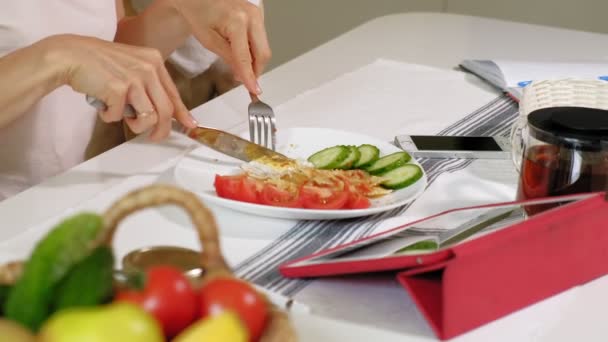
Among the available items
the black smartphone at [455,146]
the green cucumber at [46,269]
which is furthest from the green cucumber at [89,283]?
the black smartphone at [455,146]

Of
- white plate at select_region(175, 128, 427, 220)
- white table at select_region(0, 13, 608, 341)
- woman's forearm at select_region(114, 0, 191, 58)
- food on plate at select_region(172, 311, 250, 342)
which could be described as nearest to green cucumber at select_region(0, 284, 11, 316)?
food on plate at select_region(172, 311, 250, 342)

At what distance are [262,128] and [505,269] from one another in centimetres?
52

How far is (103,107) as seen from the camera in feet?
4.08

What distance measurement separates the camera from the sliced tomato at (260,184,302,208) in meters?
1.12

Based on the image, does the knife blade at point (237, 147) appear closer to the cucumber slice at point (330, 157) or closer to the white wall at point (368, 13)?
the cucumber slice at point (330, 157)

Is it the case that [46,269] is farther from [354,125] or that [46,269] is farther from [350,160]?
[354,125]

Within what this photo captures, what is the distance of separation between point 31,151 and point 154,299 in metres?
1.02

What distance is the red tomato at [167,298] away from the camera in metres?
0.64

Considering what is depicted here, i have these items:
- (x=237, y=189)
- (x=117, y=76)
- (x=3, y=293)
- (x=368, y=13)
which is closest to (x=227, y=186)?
(x=237, y=189)

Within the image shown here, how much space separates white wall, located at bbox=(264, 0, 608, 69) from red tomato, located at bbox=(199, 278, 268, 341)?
2.59 m

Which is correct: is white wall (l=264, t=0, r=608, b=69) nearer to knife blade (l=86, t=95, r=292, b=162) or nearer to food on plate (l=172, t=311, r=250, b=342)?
knife blade (l=86, t=95, r=292, b=162)

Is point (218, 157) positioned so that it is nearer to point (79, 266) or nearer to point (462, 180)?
point (462, 180)

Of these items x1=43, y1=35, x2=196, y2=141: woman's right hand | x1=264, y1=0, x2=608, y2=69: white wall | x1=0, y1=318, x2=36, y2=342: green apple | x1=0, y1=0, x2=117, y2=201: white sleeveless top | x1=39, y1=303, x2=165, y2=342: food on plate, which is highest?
x1=39, y1=303, x2=165, y2=342: food on plate

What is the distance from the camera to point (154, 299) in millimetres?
641
